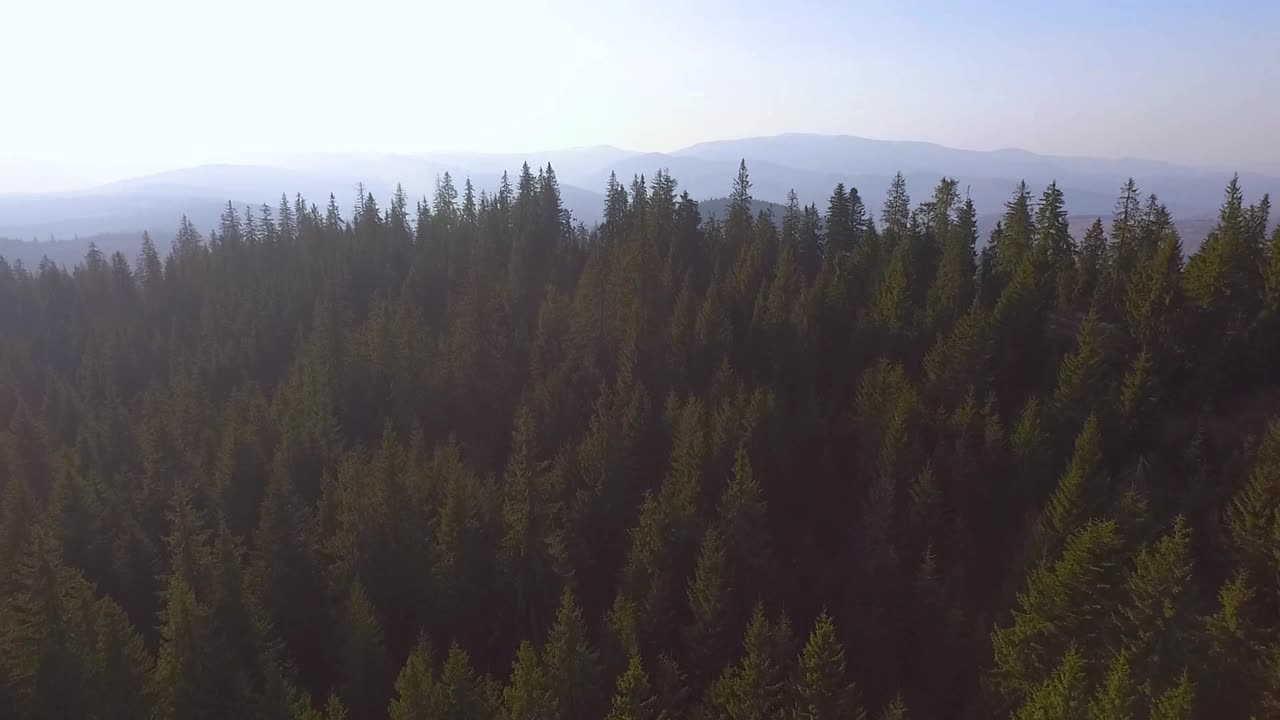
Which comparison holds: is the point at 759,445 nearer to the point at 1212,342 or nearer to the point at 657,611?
the point at 657,611

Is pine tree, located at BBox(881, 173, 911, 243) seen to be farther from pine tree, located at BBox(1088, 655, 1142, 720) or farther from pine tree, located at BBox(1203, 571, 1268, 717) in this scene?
pine tree, located at BBox(1088, 655, 1142, 720)

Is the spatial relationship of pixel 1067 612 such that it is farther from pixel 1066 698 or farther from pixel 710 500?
pixel 710 500

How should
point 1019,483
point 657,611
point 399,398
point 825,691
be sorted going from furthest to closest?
point 399,398
point 1019,483
point 657,611
point 825,691

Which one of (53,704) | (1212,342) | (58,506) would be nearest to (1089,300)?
(1212,342)

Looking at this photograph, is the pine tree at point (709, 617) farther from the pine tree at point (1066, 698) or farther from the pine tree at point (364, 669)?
the pine tree at point (364, 669)

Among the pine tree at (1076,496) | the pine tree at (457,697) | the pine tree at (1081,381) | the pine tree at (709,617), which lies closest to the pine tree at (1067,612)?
the pine tree at (1076,496)

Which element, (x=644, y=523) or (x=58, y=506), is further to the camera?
(x=58, y=506)

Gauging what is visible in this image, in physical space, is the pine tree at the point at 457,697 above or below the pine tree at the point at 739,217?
below

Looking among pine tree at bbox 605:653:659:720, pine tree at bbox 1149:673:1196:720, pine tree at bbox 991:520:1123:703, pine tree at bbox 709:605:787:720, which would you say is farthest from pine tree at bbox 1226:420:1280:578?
pine tree at bbox 605:653:659:720
